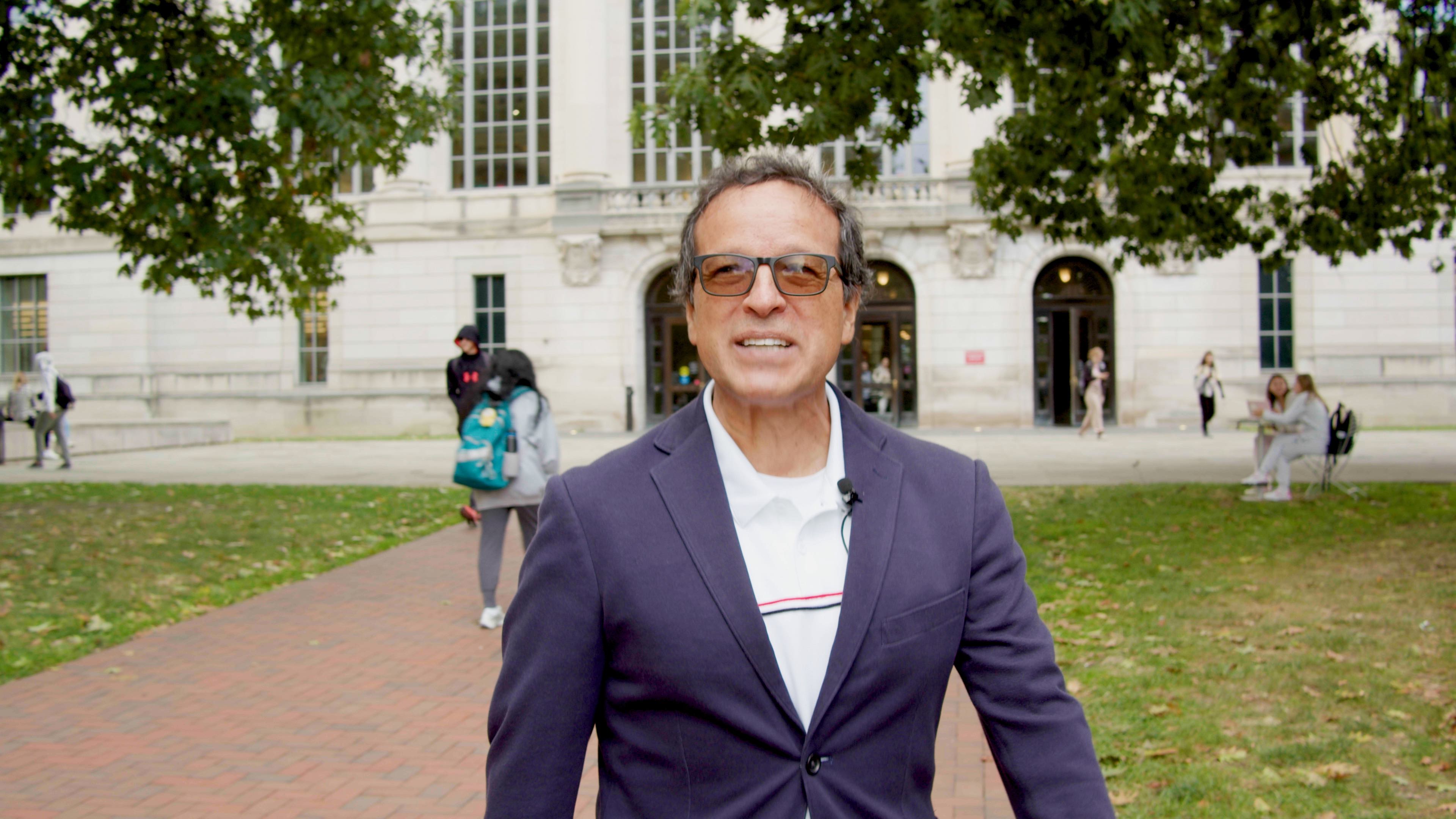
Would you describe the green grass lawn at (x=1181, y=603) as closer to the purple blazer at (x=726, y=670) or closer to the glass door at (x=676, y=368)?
the purple blazer at (x=726, y=670)

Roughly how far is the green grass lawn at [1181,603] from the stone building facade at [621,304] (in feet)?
48.2

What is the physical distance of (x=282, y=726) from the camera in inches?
213

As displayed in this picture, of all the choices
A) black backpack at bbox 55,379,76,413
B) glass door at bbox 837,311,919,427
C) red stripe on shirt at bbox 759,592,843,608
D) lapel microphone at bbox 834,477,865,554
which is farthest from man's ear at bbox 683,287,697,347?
glass door at bbox 837,311,919,427

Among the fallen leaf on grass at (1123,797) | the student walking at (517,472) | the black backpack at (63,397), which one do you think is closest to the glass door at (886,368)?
the black backpack at (63,397)

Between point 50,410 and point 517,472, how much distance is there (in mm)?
15664

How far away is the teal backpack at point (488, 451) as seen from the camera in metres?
7.22

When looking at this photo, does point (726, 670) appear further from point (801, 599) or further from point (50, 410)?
point (50, 410)

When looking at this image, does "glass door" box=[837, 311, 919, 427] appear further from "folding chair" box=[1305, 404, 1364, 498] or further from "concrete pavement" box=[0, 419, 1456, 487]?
"folding chair" box=[1305, 404, 1364, 498]

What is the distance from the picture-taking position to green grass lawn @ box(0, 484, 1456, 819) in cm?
454

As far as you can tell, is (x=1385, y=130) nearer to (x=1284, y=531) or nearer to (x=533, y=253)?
(x=1284, y=531)

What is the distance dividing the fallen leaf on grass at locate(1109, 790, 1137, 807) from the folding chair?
30.3 ft

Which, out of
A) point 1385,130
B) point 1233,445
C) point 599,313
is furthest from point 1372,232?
point 599,313

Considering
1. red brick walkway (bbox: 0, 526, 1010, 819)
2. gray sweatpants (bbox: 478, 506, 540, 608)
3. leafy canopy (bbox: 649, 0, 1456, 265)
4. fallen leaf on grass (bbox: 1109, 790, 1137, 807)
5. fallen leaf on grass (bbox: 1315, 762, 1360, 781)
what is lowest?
red brick walkway (bbox: 0, 526, 1010, 819)

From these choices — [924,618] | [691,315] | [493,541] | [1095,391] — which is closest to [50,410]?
[493,541]
